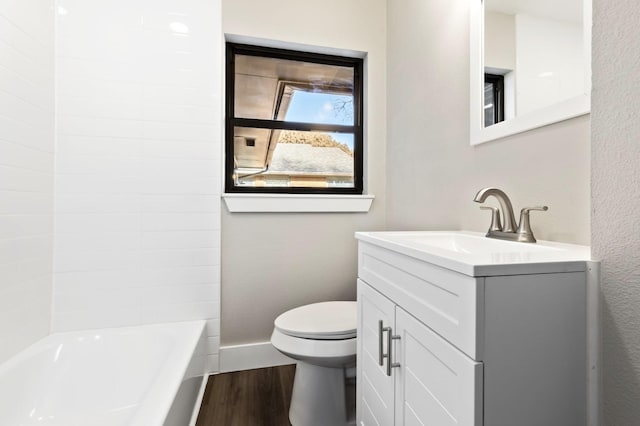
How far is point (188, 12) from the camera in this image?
1667 mm

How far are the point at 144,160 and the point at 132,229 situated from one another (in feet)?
1.25

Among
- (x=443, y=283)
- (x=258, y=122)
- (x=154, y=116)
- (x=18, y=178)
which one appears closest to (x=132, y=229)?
(x=18, y=178)

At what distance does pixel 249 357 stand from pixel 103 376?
73 centimetres

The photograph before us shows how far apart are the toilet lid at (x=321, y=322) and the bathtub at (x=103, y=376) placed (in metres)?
0.45

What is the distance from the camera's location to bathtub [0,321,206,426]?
45.2 inches

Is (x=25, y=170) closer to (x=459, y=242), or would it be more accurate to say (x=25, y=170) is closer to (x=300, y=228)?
(x=300, y=228)

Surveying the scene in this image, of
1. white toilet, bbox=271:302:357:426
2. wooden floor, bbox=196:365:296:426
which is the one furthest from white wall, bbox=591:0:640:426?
wooden floor, bbox=196:365:296:426

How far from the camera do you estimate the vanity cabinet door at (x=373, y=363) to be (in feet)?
2.81

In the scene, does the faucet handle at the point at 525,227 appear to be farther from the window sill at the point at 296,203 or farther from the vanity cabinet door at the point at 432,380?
the window sill at the point at 296,203

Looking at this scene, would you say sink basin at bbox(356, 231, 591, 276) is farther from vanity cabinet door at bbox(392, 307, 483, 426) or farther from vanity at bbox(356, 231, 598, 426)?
vanity cabinet door at bbox(392, 307, 483, 426)

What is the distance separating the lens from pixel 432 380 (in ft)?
2.12

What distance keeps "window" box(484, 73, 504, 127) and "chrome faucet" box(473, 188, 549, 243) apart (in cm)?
31

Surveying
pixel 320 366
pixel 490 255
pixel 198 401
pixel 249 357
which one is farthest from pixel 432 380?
pixel 249 357

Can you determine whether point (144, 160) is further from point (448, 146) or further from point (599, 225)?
point (599, 225)
